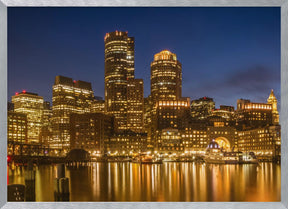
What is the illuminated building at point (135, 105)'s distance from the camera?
278ft

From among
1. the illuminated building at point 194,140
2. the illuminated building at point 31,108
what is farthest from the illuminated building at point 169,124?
the illuminated building at point 31,108

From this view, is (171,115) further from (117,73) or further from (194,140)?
(117,73)

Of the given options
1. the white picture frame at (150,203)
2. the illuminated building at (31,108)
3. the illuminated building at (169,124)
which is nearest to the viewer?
the white picture frame at (150,203)

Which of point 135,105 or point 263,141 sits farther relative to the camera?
point 135,105

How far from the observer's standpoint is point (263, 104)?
69000mm

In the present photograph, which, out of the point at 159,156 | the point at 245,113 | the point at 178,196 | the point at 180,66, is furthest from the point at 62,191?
the point at 180,66

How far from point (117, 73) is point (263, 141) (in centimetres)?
4595

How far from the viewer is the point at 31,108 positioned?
206 ft

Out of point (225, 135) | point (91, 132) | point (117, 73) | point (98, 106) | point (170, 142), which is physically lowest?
point (170, 142)

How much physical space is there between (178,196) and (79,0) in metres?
8.84

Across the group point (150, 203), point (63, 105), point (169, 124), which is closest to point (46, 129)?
point (63, 105)

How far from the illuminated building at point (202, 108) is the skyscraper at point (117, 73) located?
16.6 m

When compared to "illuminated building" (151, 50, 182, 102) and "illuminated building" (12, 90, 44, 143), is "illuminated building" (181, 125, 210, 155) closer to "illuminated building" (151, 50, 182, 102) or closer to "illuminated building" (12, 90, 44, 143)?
"illuminated building" (151, 50, 182, 102)

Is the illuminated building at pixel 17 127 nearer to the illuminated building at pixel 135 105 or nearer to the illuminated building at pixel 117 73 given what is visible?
the illuminated building at pixel 117 73
